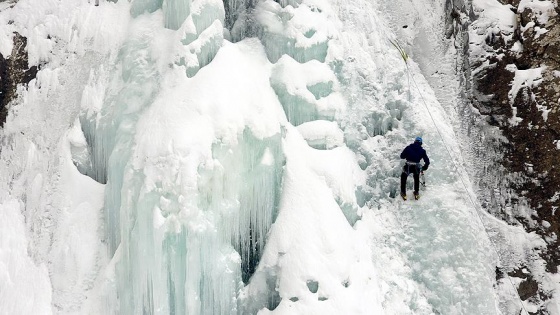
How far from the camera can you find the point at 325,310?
267 inches

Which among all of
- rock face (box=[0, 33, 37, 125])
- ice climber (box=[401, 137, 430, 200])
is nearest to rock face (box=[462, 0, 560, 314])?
ice climber (box=[401, 137, 430, 200])

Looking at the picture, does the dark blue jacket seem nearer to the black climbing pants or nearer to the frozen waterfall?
the black climbing pants

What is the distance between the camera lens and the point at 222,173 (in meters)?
7.06

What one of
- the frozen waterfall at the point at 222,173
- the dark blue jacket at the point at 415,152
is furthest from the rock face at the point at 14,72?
the dark blue jacket at the point at 415,152

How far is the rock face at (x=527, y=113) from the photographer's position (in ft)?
25.8

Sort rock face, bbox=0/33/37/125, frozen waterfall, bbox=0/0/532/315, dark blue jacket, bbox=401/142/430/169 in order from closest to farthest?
frozen waterfall, bbox=0/0/532/315
dark blue jacket, bbox=401/142/430/169
rock face, bbox=0/33/37/125

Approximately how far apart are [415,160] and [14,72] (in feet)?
21.6

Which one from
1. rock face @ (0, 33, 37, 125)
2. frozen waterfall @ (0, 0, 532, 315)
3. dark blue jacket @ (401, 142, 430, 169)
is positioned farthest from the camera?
rock face @ (0, 33, 37, 125)

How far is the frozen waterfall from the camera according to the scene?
6887 millimetres

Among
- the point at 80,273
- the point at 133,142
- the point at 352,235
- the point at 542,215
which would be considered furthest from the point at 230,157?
the point at 542,215

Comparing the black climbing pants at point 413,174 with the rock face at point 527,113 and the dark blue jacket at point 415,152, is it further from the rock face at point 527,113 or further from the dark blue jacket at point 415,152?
the rock face at point 527,113

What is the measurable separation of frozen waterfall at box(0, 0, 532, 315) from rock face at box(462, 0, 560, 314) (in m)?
0.69

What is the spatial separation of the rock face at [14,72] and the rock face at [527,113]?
24.2ft

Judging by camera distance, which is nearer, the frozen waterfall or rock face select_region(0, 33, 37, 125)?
the frozen waterfall
